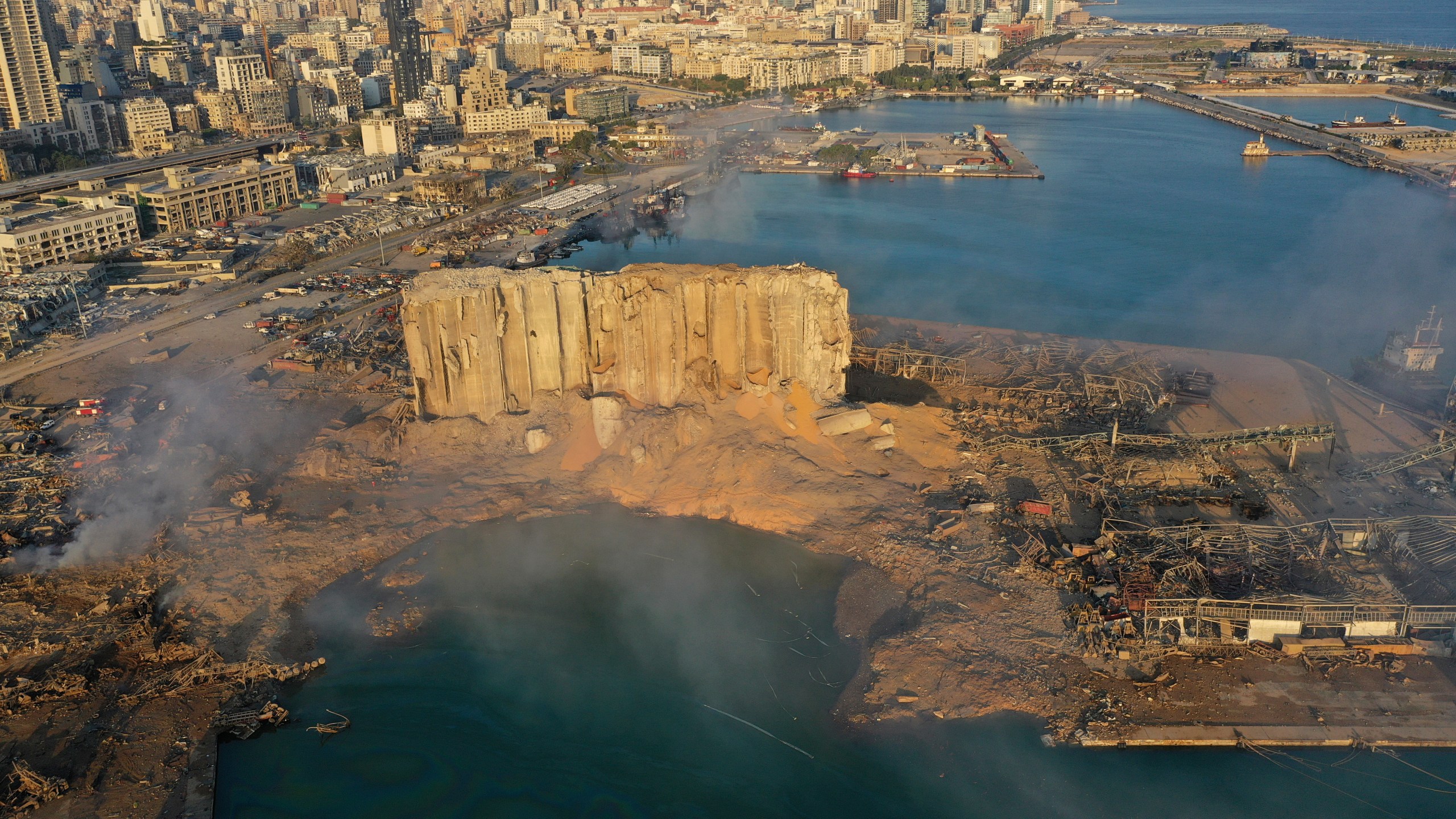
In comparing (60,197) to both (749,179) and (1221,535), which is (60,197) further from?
(1221,535)

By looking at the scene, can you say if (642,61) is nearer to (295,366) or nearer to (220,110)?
(220,110)

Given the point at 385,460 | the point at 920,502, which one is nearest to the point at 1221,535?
the point at 920,502

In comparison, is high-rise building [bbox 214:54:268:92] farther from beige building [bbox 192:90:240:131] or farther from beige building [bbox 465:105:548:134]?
beige building [bbox 465:105:548:134]

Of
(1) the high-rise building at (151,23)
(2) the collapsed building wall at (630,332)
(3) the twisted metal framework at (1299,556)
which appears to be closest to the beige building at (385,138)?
(2) the collapsed building wall at (630,332)

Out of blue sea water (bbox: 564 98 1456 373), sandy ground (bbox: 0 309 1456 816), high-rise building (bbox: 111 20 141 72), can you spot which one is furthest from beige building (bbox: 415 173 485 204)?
high-rise building (bbox: 111 20 141 72)

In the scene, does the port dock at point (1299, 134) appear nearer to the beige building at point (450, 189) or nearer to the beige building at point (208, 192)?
the beige building at point (450, 189)

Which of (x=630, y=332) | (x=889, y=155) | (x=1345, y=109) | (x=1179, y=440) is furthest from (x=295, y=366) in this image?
(x=1345, y=109)

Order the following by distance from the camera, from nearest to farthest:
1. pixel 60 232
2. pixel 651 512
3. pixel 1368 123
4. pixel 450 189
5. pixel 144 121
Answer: pixel 651 512 → pixel 60 232 → pixel 450 189 → pixel 144 121 → pixel 1368 123
